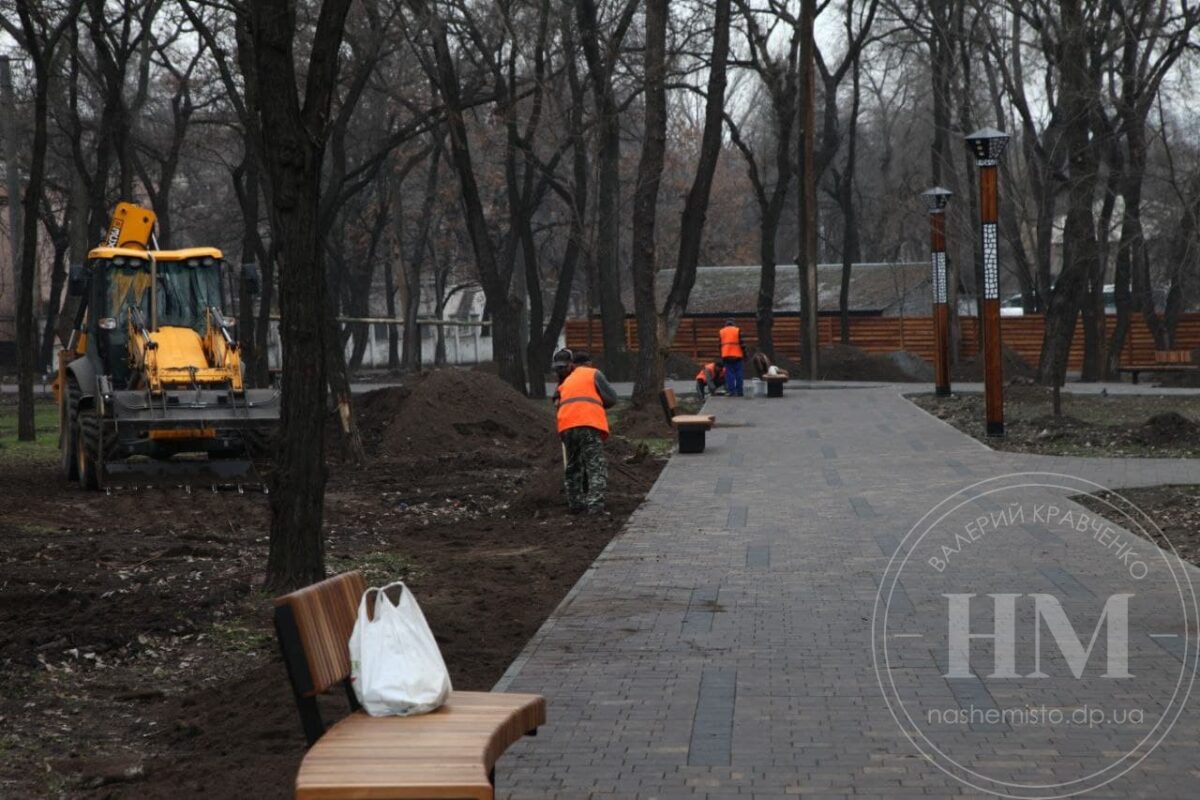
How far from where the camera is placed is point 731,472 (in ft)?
62.7

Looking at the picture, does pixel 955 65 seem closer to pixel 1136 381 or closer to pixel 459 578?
pixel 1136 381

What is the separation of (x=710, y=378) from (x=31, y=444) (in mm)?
15139

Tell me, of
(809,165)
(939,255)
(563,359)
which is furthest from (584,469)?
(809,165)

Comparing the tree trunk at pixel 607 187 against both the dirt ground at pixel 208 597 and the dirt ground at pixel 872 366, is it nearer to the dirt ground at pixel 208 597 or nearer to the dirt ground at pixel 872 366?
the dirt ground at pixel 872 366

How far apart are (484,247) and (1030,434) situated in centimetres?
1395

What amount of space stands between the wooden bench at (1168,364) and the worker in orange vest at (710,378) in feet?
35.9

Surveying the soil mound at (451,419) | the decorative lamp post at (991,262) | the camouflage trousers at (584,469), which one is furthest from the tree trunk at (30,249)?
the decorative lamp post at (991,262)

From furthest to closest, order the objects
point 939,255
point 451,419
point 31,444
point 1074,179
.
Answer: point 939,255 < point 1074,179 < point 31,444 < point 451,419

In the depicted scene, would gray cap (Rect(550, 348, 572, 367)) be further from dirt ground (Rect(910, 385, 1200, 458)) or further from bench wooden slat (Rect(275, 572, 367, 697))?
bench wooden slat (Rect(275, 572, 367, 697))

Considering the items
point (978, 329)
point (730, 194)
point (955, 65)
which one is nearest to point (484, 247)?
point (955, 65)

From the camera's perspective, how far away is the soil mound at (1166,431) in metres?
21.7

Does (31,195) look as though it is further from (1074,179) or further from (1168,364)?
(1168,364)

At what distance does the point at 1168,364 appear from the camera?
40688 millimetres

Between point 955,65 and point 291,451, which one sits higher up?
point 955,65
